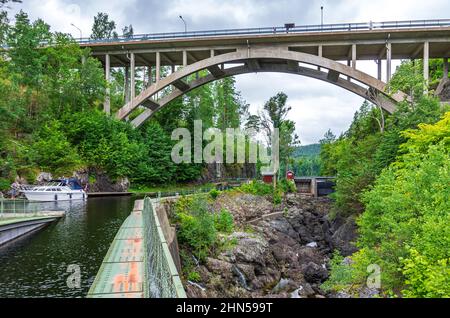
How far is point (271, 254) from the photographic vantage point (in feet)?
66.6

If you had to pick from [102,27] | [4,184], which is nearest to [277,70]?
[4,184]

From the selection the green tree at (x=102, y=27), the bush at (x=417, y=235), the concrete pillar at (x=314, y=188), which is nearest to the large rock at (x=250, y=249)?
the bush at (x=417, y=235)

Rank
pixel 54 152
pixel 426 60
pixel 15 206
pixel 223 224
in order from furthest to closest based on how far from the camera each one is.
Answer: pixel 54 152 < pixel 426 60 < pixel 223 224 < pixel 15 206

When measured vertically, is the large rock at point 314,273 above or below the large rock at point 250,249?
below

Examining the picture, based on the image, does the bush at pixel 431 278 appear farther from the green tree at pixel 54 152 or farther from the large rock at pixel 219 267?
the green tree at pixel 54 152

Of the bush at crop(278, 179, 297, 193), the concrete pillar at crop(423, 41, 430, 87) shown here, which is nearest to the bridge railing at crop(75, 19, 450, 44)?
the concrete pillar at crop(423, 41, 430, 87)

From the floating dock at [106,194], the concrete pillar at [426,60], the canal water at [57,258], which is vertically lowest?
the floating dock at [106,194]

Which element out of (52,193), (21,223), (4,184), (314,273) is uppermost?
(4,184)

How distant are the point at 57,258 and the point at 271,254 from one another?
1196 centimetres

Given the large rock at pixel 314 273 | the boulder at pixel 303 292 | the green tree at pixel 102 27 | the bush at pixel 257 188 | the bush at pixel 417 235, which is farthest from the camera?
the green tree at pixel 102 27

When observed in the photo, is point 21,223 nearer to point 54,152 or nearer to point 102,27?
point 54,152

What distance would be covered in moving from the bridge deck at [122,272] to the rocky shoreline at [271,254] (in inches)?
141

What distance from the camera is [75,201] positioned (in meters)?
28.7

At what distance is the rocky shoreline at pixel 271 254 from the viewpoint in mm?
15664
